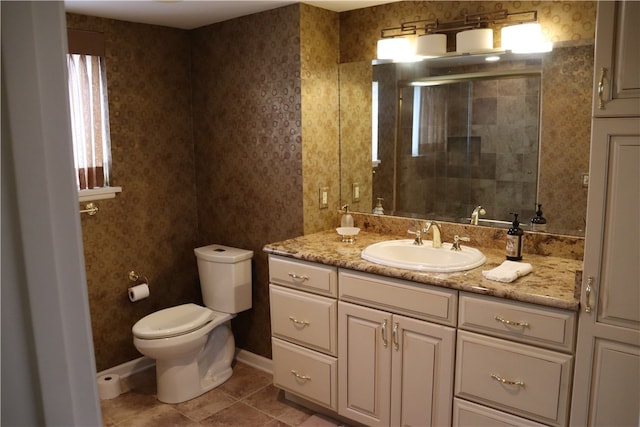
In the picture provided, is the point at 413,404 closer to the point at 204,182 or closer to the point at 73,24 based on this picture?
the point at 204,182

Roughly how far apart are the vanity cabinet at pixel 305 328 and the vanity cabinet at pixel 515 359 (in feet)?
2.29

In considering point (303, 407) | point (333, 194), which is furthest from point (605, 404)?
point (333, 194)

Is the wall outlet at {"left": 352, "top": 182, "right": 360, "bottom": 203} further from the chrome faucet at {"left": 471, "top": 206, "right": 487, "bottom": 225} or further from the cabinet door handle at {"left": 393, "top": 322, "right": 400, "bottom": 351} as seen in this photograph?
the cabinet door handle at {"left": 393, "top": 322, "right": 400, "bottom": 351}

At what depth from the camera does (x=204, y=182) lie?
3.61 m

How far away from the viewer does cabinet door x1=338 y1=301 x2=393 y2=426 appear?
95.3 inches

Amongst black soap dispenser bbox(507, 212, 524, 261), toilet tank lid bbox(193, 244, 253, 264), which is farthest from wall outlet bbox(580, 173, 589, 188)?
toilet tank lid bbox(193, 244, 253, 264)

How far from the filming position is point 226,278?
3240 millimetres

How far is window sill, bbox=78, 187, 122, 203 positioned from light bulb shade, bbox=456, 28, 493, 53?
7.23 feet

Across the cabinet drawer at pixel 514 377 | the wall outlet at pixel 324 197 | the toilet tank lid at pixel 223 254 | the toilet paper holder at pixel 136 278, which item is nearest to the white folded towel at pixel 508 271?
the cabinet drawer at pixel 514 377

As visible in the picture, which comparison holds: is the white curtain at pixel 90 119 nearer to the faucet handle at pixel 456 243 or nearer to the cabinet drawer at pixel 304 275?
the cabinet drawer at pixel 304 275

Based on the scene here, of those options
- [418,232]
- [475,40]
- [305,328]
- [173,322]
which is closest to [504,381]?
[418,232]

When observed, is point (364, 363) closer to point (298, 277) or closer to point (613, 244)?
point (298, 277)

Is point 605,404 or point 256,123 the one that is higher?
point 256,123

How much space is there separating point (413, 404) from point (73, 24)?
9.07ft
